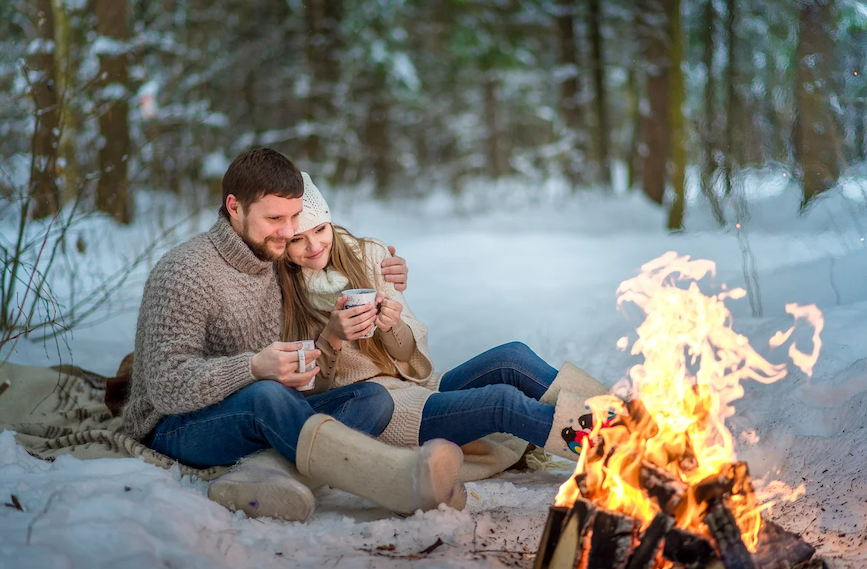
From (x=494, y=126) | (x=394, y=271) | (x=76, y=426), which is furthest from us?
(x=494, y=126)

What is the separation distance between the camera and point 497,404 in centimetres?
324

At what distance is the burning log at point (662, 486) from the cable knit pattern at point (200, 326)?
59.9 inches

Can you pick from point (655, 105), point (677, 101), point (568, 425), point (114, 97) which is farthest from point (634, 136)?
point (568, 425)

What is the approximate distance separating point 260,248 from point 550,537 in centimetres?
170

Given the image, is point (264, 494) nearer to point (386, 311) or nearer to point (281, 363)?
point (281, 363)

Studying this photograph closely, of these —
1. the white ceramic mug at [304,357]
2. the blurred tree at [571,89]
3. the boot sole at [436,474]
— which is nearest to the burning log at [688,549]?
the boot sole at [436,474]

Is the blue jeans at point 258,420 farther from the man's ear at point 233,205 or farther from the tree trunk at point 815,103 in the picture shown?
the tree trunk at point 815,103

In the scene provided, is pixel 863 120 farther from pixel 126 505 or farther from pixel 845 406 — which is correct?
pixel 126 505

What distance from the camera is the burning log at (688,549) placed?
2.15 meters

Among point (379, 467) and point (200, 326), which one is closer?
point (379, 467)

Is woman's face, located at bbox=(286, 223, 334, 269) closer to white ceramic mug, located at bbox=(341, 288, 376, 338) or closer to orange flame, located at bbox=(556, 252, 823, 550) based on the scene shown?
white ceramic mug, located at bbox=(341, 288, 376, 338)

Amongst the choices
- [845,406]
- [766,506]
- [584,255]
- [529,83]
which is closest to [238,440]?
[766,506]

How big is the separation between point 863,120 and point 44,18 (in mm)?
6096

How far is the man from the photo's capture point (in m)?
2.82
